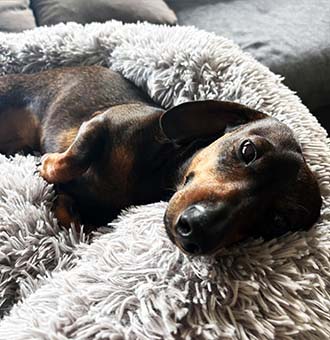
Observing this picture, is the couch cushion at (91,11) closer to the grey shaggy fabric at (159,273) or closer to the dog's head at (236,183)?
the grey shaggy fabric at (159,273)

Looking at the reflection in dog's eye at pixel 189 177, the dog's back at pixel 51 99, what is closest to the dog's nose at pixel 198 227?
the reflection in dog's eye at pixel 189 177


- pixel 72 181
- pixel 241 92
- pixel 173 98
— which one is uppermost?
pixel 241 92

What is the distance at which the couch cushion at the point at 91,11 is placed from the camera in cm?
250

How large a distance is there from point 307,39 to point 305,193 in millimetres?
1493

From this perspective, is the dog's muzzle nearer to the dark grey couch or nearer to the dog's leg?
the dog's leg

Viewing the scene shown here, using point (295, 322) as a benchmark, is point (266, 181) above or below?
above

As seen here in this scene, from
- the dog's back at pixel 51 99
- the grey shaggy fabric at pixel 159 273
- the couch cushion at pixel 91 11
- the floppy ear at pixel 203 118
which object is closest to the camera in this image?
the grey shaggy fabric at pixel 159 273

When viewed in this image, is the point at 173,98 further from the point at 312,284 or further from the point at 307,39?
the point at 307,39

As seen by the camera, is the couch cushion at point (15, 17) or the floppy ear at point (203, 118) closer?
the floppy ear at point (203, 118)

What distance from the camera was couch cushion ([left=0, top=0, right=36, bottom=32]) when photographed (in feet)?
7.82

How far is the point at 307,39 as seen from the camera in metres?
2.58

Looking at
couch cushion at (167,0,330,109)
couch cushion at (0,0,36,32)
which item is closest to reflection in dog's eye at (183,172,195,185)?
couch cushion at (167,0,330,109)

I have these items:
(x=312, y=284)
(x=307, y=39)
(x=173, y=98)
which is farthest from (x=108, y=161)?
(x=307, y=39)

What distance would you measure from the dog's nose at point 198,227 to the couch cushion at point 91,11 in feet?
5.42
